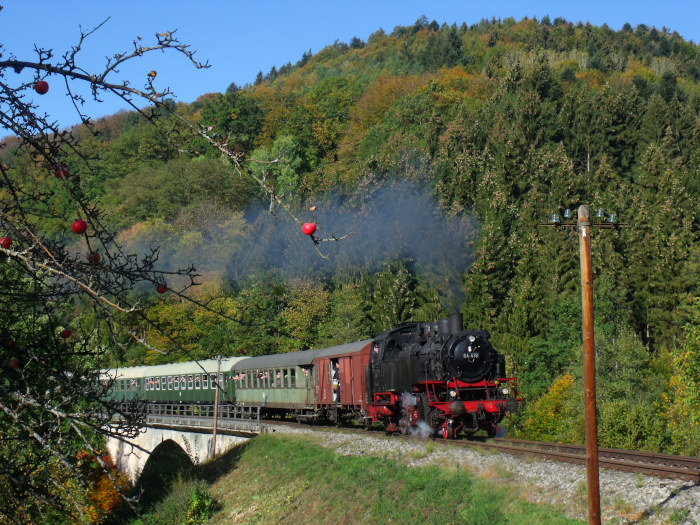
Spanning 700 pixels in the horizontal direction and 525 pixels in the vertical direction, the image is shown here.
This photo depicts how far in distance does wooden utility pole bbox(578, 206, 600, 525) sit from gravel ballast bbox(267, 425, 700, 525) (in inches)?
30.9

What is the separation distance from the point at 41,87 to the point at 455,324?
18.9 metres

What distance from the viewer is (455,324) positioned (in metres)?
22.1

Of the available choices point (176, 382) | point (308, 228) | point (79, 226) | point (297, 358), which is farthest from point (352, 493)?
point (176, 382)

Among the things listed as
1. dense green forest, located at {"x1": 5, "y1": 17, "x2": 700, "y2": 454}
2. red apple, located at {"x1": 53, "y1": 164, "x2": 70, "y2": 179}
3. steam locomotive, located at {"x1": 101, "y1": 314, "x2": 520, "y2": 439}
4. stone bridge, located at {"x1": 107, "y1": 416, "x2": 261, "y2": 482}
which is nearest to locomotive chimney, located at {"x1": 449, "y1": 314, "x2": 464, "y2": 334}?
steam locomotive, located at {"x1": 101, "y1": 314, "x2": 520, "y2": 439}

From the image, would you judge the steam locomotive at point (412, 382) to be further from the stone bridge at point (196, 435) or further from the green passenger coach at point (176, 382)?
the green passenger coach at point (176, 382)

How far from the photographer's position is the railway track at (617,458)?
13.8 m

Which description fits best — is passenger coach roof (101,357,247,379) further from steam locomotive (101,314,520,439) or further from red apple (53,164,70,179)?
red apple (53,164,70,179)

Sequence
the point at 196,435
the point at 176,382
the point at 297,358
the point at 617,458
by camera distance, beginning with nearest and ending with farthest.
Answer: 1. the point at 617,458
2. the point at 297,358
3. the point at 196,435
4. the point at 176,382

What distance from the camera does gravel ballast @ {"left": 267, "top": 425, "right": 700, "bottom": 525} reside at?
40.2 feet

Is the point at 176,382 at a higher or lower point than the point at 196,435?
higher

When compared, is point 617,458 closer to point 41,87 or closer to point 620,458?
point 620,458

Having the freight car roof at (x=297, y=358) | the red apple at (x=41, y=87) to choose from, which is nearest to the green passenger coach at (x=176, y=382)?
the freight car roof at (x=297, y=358)

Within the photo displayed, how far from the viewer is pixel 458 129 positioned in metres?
72.5

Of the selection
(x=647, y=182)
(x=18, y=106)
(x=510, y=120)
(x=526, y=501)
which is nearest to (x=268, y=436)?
(x=526, y=501)
